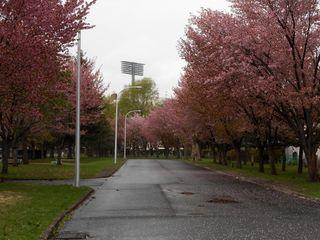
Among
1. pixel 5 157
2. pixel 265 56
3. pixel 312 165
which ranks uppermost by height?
pixel 265 56

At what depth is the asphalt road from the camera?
1129 cm

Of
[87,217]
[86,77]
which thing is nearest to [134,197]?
[87,217]

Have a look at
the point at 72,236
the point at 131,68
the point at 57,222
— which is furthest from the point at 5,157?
the point at 131,68

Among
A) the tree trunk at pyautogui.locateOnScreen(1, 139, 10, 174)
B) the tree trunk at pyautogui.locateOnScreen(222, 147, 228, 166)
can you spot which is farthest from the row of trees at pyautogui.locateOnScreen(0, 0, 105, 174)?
the tree trunk at pyautogui.locateOnScreen(222, 147, 228, 166)

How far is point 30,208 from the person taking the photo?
48.0 feet

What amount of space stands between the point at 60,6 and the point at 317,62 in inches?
510

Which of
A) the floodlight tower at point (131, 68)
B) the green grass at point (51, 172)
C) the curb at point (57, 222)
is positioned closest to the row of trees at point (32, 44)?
the curb at point (57, 222)

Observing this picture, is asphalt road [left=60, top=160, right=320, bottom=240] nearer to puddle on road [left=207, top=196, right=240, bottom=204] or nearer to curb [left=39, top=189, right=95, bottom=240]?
puddle on road [left=207, top=196, right=240, bottom=204]

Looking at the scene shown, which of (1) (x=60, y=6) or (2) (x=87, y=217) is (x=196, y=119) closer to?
(1) (x=60, y=6)

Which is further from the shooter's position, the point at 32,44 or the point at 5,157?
the point at 5,157

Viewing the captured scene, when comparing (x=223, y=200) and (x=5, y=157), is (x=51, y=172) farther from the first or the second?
(x=223, y=200)

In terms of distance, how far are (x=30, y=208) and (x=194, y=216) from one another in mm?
4273

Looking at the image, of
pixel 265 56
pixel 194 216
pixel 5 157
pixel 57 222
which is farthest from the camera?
pixel 5 157

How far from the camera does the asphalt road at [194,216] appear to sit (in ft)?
37.0
